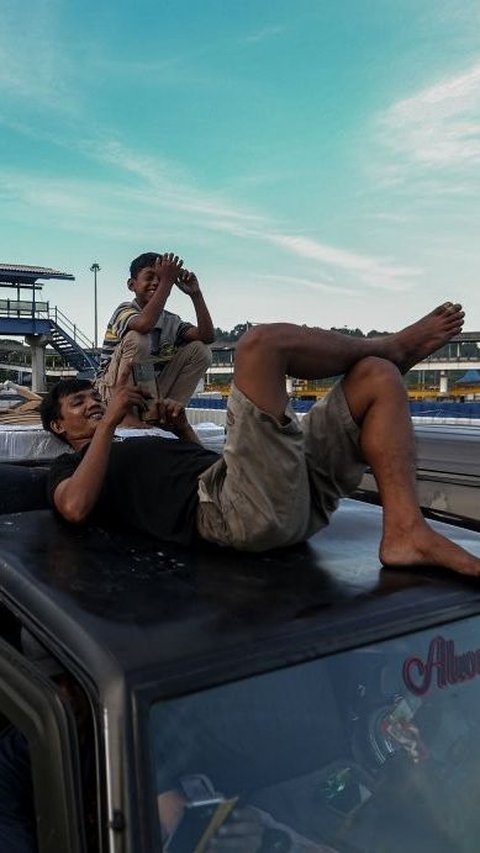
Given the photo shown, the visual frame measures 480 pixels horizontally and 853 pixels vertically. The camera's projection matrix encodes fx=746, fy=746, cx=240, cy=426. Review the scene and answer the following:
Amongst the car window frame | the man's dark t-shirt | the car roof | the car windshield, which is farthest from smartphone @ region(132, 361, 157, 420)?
the car window frame

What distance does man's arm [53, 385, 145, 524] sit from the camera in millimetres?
2342

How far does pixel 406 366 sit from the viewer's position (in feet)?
8.05

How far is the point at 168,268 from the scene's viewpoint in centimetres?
420

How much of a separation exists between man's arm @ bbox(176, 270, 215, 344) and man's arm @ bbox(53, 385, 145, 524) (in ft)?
6.81

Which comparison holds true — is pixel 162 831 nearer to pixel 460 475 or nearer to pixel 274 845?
pixel 274 845

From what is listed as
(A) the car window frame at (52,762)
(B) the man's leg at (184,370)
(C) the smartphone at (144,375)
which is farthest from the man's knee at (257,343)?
(B) the man's leg at (184,370)

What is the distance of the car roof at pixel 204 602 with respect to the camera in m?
1.36

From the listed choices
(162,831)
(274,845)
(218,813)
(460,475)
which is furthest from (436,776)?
(460,475)

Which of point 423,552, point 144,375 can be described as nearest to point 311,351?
point 423,552

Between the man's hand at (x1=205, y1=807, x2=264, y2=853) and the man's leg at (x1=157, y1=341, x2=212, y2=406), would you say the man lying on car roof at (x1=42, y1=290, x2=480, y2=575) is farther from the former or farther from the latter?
the man's leg at (x1=157, y1=341, x2=212, y2=406)

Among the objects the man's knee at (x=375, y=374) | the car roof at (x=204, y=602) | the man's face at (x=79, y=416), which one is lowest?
the car roof at (x=204, y=602)

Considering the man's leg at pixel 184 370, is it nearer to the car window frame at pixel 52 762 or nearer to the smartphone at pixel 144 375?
the smartphone at pixel 144 375

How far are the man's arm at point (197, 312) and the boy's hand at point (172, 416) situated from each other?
57.5 inches

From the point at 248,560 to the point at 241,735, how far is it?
0.71m
